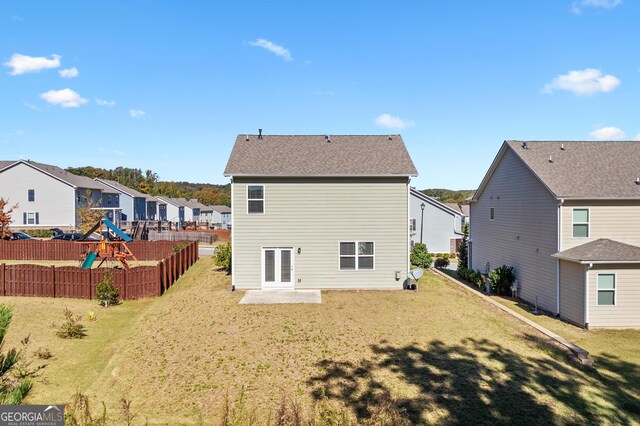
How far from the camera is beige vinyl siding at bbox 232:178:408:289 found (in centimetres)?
1806

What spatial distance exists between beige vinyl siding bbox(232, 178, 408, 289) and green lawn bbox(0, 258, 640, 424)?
8.07ft

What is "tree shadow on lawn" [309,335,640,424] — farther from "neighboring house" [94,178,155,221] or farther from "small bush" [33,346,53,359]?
"neighboring house" [94,178,155,221]

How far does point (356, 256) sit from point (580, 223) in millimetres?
10291

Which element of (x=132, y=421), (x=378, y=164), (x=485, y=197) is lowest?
(x=132, y=421)

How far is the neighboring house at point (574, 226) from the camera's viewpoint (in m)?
14.8

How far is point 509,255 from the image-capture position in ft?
68.7

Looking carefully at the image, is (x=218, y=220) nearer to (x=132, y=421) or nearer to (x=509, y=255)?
(x=509, y=255)

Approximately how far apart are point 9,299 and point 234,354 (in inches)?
525

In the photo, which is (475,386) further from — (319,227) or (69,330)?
(69,330)

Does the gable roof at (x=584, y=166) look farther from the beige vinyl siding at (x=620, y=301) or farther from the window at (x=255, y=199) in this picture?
the window at (x=255, y=199)

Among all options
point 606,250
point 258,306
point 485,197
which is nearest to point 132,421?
point 258,306

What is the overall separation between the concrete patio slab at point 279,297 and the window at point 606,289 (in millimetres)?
11436

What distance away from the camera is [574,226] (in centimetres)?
1655

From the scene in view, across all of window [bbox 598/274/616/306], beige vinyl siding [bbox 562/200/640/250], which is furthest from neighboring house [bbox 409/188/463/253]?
window [bbox 598/274/616/306]
